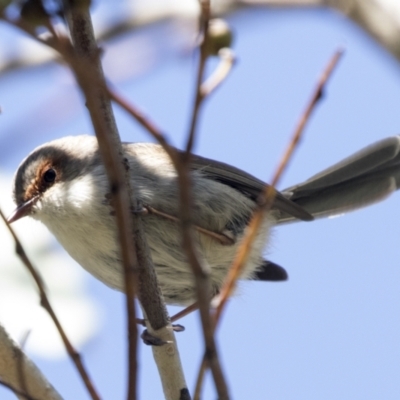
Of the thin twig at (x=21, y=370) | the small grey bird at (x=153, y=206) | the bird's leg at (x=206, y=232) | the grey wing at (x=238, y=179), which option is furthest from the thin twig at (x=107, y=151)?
the grey wing at (x=238, y=179)

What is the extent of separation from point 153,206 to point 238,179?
999mm

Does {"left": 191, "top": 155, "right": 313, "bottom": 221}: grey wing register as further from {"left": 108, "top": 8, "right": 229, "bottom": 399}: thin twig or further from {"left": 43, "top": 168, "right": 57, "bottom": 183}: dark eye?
{"left": 108, "top": 8, "right": 229, "bottom": 399}: thin twig

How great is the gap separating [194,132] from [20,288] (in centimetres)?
356

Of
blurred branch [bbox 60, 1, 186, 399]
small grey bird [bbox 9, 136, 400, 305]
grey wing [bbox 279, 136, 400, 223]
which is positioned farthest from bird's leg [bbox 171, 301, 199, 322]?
blurred branch [bbox 60, 1, 186, 399]

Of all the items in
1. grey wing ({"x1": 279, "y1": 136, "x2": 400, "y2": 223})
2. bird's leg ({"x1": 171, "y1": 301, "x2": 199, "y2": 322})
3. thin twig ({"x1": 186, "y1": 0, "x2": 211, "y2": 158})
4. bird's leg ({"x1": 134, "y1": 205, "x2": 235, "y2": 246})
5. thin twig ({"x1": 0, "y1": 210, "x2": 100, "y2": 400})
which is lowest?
thin twig ({"x1": 0, "y1": 210, "x2": 100, "y2": 400})

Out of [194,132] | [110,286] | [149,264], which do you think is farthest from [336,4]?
[110,286]

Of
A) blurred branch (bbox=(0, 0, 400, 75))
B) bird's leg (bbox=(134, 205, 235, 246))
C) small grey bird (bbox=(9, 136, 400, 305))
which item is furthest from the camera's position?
small grey bird (bbox=(9, 136, 400, 305))

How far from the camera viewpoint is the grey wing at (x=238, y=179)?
4879mm

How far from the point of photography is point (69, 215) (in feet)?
14.0

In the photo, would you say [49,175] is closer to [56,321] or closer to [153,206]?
[153,206]

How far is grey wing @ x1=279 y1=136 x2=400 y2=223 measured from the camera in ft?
18.4

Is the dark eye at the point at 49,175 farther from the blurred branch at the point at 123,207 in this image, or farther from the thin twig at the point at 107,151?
the thin twig at the point at 107,151

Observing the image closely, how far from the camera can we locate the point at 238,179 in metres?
4.97

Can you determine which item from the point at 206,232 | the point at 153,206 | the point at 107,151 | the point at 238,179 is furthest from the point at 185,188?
the point at 238,179
